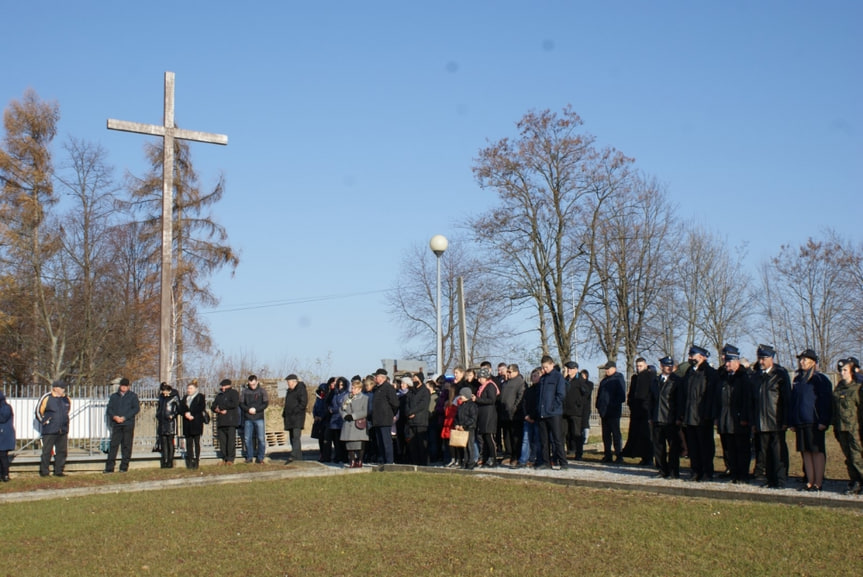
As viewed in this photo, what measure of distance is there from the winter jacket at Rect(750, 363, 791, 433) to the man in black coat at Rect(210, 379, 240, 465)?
34.4 feet

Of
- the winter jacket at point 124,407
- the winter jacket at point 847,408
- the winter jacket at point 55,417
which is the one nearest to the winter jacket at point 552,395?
the winter jacket at point 847,408

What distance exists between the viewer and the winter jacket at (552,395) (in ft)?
50.3

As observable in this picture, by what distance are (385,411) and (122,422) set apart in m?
5.24

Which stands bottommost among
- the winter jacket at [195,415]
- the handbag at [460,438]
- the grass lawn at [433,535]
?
the grass lawn at [433,535]

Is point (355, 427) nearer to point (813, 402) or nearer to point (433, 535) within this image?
point (433, 535)

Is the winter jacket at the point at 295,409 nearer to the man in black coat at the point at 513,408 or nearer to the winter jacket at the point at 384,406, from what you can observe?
the winter jacket at the point at 384,406

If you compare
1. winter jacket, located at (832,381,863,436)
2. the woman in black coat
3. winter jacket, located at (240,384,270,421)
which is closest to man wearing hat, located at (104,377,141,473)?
the woman in black coat

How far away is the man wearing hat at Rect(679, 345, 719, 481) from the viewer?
13.2 m

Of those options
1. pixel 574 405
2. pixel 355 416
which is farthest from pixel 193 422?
pixel 574 405

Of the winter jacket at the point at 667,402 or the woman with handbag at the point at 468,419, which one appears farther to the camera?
the woman with handbag at the point at 468,419

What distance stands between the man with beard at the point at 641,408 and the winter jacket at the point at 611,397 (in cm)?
22

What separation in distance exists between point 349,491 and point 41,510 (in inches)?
173

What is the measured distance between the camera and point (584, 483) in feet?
43.5

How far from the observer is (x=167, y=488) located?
1538 cm
